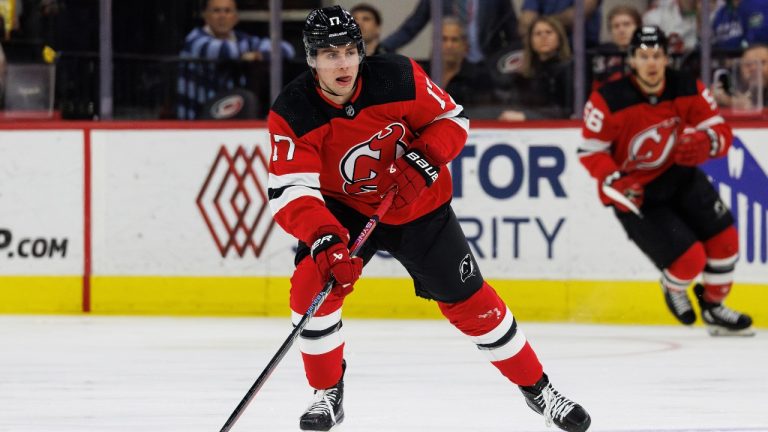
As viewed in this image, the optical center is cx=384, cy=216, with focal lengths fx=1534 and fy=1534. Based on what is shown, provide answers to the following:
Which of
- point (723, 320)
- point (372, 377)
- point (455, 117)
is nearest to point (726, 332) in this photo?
point (723, 320)

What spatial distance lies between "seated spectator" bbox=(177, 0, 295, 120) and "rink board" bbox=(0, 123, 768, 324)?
0.65 feet

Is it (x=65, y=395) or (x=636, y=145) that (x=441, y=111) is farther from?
(x=636, y=145)

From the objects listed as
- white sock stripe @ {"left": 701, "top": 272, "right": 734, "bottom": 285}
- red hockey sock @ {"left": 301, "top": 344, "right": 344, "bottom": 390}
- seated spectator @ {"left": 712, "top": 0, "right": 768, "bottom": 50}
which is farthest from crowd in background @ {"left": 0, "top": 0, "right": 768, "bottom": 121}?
red hockey sock @ {"left": 301, "top": 344, "right": 344, "bottom": 390}

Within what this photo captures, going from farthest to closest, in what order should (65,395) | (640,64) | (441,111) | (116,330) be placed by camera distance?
(116,330) < (640,64) < (65,395) < (441,111)

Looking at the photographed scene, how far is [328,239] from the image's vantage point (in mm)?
3547

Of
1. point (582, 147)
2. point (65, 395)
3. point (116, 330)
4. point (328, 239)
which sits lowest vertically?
point (116, 330)

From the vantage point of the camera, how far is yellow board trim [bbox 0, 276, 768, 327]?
675 centimetres

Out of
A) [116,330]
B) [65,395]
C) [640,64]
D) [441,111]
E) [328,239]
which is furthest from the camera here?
[116,330]

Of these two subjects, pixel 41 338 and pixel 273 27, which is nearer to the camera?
pixel 41 338

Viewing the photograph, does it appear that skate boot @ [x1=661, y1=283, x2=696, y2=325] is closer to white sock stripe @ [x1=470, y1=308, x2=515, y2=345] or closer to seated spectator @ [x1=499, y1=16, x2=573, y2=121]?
seated spectator @ [x1=499, y1=16, x2=573, y2=121]

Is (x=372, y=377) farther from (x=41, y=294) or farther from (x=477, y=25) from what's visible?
(x=41, y=294)

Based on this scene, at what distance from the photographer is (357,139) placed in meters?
3.72

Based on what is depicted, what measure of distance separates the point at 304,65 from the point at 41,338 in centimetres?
182

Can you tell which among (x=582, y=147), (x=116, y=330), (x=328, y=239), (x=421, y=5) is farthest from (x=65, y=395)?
(x=421, y=5)
